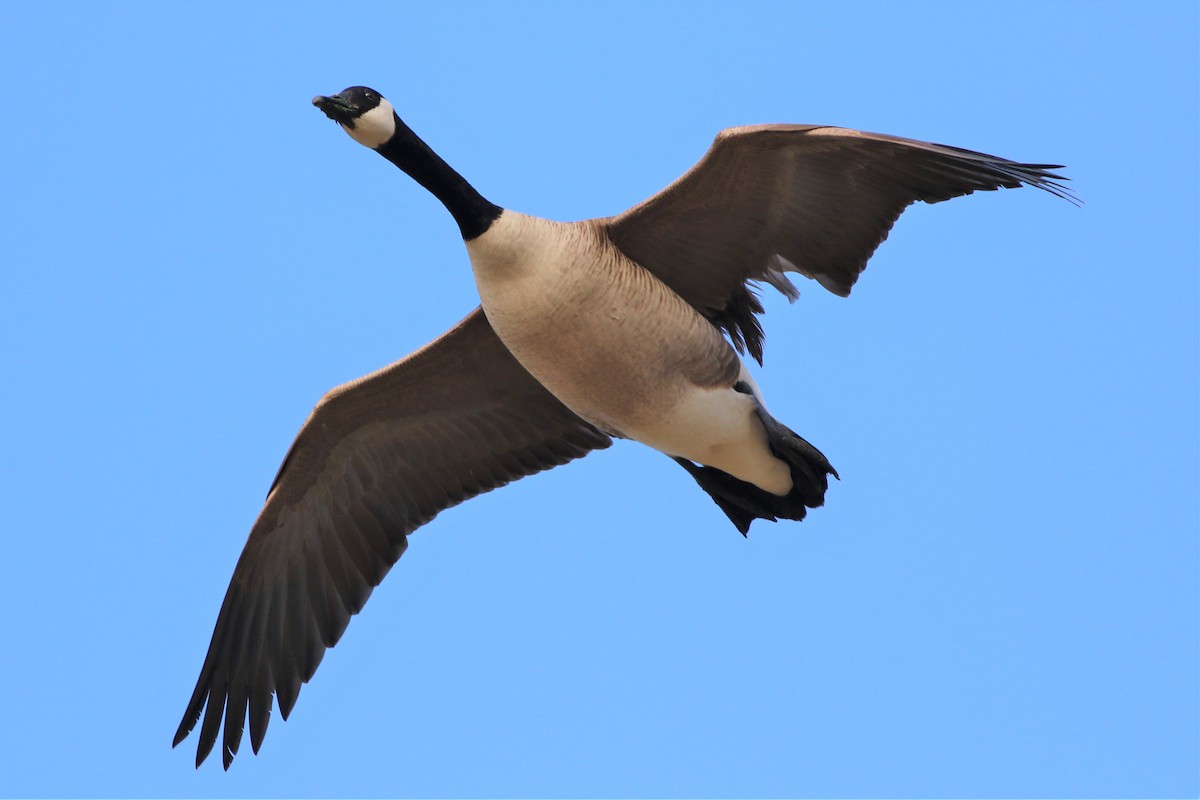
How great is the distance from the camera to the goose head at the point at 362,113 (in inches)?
340

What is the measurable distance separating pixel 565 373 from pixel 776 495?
194 cm

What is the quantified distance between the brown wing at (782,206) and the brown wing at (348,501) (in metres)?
1.47

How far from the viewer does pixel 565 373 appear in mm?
8914

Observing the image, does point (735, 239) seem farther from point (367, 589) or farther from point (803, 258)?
point (367, 589)

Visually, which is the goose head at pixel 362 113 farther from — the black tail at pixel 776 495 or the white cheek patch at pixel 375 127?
the black tail at pixel 776 495

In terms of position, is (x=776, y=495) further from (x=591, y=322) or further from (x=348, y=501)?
(x=348, y=501)

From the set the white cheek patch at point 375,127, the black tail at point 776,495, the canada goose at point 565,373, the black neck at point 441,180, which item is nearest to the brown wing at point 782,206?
the canada goose at point 565,373

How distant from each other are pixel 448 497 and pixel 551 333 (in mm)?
2416

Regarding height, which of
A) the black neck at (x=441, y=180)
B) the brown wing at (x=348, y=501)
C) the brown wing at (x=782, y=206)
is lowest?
the brown wing at (x=348, y=501)

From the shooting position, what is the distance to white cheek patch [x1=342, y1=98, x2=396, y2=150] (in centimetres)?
870

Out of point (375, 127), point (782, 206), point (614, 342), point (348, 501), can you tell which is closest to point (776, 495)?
point (614, 342)

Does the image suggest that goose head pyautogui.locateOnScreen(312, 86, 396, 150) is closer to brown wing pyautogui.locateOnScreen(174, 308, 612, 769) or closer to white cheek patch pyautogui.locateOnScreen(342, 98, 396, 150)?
white cheek patch pyautogui.locateOnScreen(342, 98, 396, 150)

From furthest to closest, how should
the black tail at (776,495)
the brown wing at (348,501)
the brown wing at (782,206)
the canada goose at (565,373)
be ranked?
the brown wing at (348,501), the black tail at (776,495), the canada goose at (565,373), the brown wing at (782,206)

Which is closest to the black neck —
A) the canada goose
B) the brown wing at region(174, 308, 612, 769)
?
the canada goose
